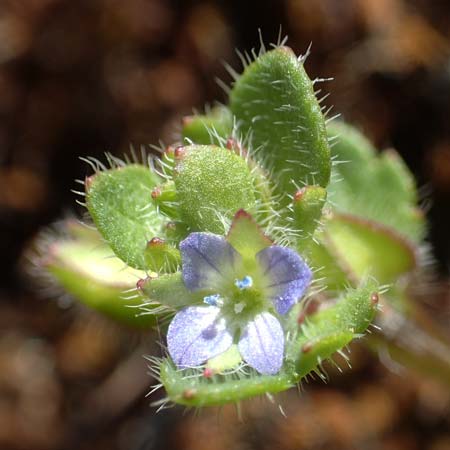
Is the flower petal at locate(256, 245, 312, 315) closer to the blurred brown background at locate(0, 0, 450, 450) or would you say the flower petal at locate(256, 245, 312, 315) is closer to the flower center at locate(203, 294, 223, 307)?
the flower center at locate(203, 294, 223, 307)

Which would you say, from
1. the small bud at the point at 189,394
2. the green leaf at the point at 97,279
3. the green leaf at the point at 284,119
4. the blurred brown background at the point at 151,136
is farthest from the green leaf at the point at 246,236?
the blurred brown background at the point at 151,136

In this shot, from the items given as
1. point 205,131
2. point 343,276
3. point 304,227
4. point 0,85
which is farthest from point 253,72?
point 0,85

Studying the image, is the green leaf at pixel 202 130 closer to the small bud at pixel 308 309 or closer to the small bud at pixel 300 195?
the small bud at pixel 300 195

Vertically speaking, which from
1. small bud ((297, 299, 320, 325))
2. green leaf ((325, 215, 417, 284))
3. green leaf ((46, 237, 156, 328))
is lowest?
green leaf ((325, 215, 417, 284))

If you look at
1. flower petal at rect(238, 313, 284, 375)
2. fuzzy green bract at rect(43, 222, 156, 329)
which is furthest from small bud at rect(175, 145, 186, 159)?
fuzzy green bract at rect(43, 222, 156, 329)

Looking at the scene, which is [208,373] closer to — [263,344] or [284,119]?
[263,344]

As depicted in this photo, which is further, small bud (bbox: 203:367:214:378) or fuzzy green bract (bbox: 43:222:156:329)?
fuzzy green bract (bbox: 43:222:156:329)

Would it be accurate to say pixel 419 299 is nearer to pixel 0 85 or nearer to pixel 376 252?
pixel 376 252
